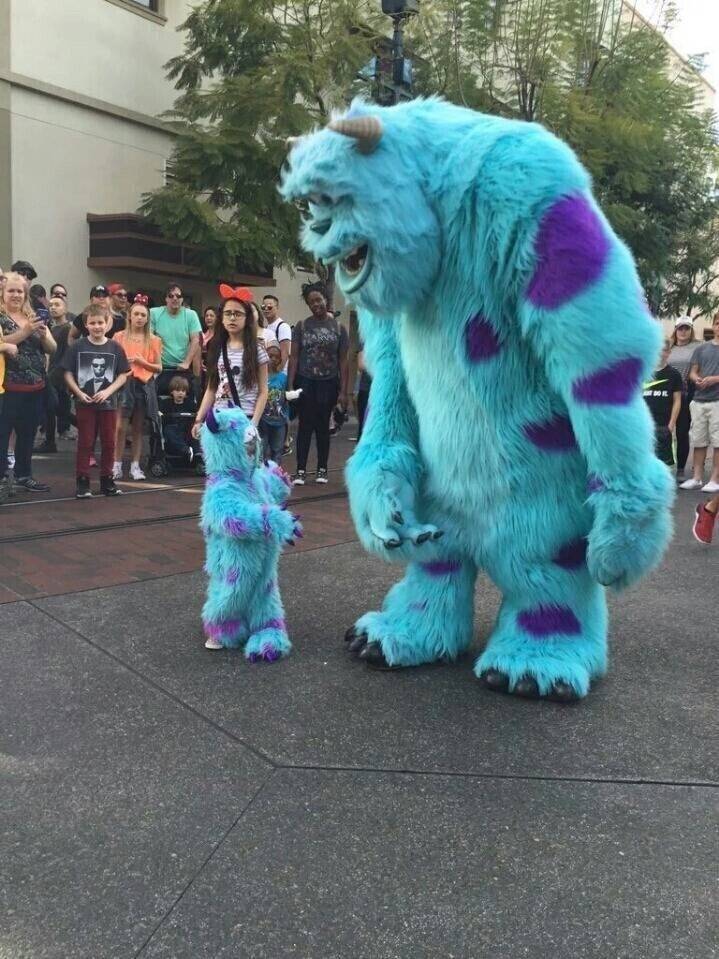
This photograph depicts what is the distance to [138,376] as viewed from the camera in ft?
25.9

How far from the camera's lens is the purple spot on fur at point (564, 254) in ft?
8.21

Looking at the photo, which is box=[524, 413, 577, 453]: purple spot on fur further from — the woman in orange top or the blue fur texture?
the woman in orange top

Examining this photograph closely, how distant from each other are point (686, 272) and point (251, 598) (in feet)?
71.4

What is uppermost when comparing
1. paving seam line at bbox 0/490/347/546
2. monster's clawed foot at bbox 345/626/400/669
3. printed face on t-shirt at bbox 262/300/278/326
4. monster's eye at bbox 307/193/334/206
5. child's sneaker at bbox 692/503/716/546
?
printed face on t-shirt at bbox 262/300/278/326

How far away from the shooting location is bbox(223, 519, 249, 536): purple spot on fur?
3.14 metres

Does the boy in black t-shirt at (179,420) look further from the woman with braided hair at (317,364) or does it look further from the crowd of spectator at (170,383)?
the woman with braided hair at (317,364)

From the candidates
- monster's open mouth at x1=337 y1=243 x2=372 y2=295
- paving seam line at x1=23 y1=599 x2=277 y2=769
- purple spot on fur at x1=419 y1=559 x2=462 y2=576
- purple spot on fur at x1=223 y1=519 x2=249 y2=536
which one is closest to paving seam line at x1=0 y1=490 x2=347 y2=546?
paving seam line at x1=23 y1=599 x2=277 y2=769

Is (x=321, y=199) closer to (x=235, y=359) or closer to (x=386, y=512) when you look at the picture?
(x=386, y=512)

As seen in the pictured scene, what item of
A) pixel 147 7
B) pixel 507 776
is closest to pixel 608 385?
pixel 507 776

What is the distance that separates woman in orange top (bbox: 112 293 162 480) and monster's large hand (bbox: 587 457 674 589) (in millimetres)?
5989

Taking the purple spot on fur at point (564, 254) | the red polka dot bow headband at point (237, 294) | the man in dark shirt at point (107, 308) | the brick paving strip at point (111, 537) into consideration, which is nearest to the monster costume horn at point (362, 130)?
the purple spot on fur at point (564, 254)

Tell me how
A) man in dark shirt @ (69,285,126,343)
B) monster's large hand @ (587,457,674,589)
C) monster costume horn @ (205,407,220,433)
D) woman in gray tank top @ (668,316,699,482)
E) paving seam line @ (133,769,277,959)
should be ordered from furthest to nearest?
woman in gray tank top @ (668,316,699,482), man in dark shirt @ (69,285,126,343), monster costume horn @ (205,407,220,433), monster's large hand @ (587,457,674,589), paving seam line @ (133,769,277,959)

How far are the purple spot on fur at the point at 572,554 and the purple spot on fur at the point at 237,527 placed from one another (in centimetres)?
113

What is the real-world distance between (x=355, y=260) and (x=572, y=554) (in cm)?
121
